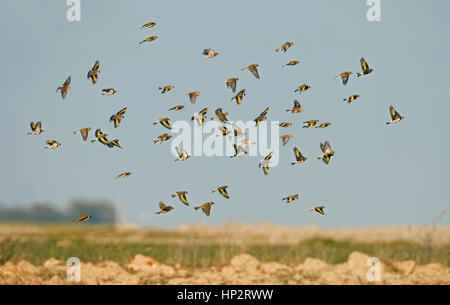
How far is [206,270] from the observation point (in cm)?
1370

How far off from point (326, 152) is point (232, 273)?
3.88 m

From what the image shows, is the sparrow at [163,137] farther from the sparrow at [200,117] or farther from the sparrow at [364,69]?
the sparrow at [364,69]

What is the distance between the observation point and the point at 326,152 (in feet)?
31.9

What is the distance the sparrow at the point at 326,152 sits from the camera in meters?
9.70

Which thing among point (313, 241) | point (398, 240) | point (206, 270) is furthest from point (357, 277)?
point (398, 240)

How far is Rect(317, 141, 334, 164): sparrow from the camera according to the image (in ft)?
31.8

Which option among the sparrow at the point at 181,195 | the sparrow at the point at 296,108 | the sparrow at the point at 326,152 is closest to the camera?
the sparrow at the point at 181,195

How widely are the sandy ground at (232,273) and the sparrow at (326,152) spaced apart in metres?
3.23

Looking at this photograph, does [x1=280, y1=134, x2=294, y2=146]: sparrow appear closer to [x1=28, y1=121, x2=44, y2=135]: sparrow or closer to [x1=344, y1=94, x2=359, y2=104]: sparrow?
[x1=344, y1=94, x2=359, y2=104]: sparrow

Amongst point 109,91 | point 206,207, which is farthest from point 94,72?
point 206,207

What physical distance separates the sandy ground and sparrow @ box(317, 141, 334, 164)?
323 centimetres

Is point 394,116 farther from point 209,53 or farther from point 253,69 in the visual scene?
point 209,53

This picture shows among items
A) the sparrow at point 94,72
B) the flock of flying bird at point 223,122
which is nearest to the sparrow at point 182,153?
the flock of flying bird at point 223,122
